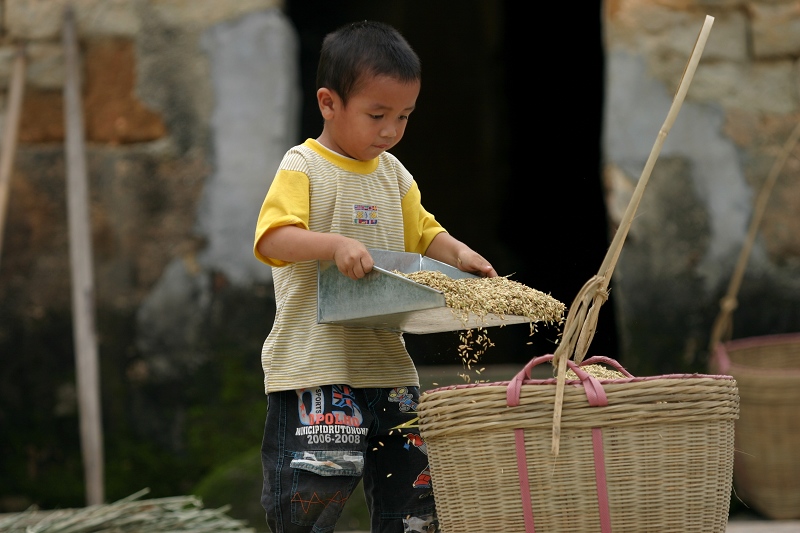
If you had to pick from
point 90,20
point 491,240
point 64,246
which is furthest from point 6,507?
point 491,240

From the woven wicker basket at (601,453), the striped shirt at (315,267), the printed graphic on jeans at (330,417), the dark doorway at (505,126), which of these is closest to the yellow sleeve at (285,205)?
the striped shirt at (315,267)

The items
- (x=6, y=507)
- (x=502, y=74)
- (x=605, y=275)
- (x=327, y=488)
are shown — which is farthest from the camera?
(x=502, y=74)

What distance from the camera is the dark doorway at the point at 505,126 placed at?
15.3 ft

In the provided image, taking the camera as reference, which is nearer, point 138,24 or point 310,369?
point 310,369

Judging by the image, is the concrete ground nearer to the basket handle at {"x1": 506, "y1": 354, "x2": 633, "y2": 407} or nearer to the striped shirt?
the striped shirt

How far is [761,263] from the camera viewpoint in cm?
366

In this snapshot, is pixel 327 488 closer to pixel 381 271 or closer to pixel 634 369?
pixel 381 271

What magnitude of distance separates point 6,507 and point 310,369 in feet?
6.81

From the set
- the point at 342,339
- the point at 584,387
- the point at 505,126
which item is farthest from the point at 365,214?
the point at 505,126

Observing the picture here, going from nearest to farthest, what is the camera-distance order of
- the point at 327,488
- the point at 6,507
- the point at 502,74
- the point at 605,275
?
the point at 605,275 < the point at 327,488 < the point at 6,507 < the point at 502,74

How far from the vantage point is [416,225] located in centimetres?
226

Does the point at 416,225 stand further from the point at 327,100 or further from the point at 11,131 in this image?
the point at 11,131

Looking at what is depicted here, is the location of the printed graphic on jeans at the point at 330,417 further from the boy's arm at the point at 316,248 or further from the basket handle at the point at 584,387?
the basket handle at the point at 584,387

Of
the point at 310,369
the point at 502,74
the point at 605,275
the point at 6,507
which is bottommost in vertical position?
the point at 6,507
